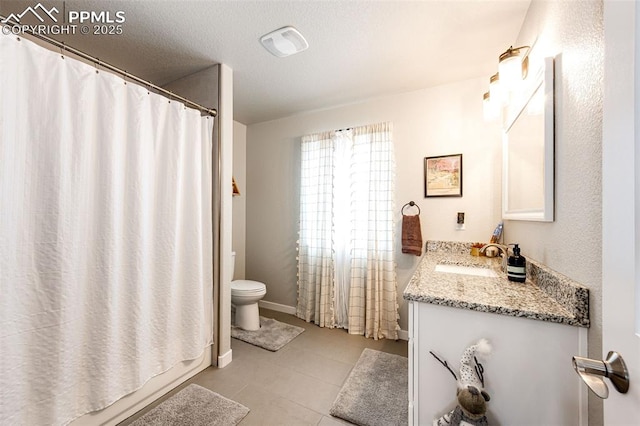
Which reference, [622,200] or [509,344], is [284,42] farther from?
[509,344]

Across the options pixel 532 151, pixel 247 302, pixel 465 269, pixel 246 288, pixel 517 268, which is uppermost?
pixel 532 151

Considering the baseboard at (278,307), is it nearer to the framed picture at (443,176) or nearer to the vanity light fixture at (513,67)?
the framed picture at (443,176)

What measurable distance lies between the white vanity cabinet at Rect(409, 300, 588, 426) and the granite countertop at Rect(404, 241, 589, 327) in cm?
4

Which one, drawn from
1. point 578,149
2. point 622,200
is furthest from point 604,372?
point 578,149

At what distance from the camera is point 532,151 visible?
1.28 metres

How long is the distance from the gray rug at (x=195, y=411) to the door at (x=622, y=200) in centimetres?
160

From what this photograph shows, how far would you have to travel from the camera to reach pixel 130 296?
4.50ft

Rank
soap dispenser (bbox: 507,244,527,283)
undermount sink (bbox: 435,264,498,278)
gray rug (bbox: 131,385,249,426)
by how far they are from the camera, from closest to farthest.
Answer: soap dispenser (bbox: 507,244,527,283), gray rug (bbox: 131,385,249,426), undermount sink (bbox: 435,264,498,278)

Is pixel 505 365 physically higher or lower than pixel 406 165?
lower

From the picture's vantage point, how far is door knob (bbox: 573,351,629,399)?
0.42 m

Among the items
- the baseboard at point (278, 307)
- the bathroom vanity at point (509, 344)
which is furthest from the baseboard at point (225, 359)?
the bathroom vanity at point (509, 344)

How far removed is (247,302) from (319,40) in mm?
2281

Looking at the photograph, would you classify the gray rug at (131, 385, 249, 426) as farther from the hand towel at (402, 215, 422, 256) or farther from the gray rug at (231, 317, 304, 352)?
the hand towel at (402, 215, 422, 256)

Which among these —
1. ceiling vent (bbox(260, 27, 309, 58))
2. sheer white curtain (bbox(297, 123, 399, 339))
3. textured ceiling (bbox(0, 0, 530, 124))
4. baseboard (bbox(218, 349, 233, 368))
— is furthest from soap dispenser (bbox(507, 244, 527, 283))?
baseboard (bbox(218, 349, 233, 368))
